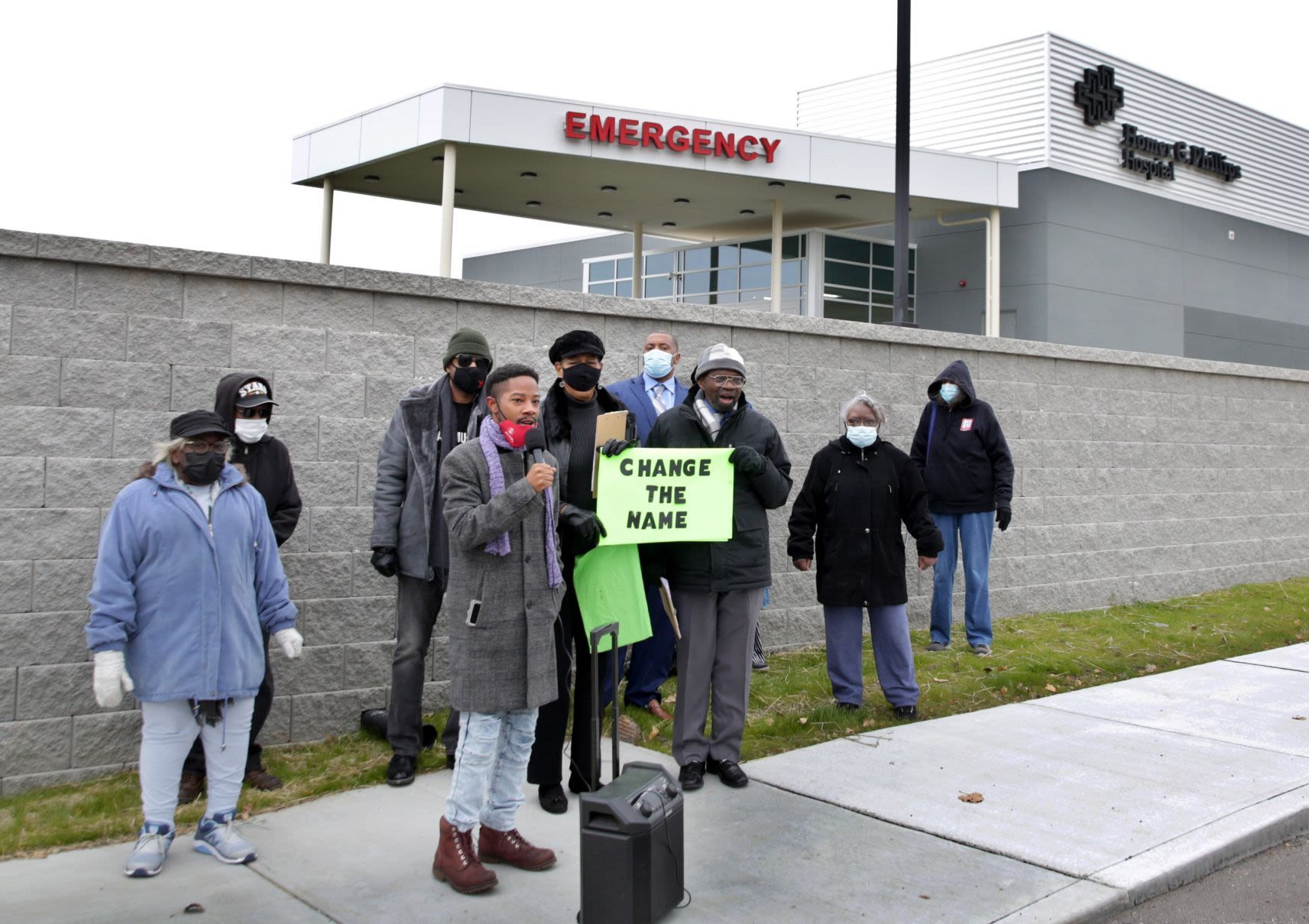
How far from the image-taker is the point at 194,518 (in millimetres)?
4684

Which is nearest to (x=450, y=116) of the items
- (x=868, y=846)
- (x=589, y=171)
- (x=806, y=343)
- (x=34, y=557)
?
(x=589, y=171)

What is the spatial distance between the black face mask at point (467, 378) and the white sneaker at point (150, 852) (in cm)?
244

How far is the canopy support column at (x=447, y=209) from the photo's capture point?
21938mm

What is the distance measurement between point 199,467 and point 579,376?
A: 1702mm

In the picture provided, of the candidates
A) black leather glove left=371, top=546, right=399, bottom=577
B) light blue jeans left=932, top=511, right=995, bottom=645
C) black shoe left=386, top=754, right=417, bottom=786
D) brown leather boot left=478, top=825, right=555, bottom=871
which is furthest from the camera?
light blue jeans left=932, top=511, right=995, bottom=645

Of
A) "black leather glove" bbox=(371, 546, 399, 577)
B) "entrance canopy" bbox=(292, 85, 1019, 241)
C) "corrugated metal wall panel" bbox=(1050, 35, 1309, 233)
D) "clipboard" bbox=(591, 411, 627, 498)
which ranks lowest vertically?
"black leather glove" bbox=(371, 546, 399, 577)

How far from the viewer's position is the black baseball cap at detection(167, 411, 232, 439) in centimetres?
470

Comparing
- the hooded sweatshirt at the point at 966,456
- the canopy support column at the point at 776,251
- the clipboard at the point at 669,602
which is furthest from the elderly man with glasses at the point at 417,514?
the canopy support column at the point at 776,251

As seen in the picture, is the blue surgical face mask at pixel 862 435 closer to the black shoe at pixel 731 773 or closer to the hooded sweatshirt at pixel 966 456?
the hooded sweatshirt at pixel 966 456

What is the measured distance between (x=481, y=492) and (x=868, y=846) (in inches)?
88.7

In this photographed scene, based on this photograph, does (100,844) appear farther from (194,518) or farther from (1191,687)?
(1191,687)

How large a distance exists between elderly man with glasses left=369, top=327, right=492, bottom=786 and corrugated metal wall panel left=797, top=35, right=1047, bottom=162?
81.4ft

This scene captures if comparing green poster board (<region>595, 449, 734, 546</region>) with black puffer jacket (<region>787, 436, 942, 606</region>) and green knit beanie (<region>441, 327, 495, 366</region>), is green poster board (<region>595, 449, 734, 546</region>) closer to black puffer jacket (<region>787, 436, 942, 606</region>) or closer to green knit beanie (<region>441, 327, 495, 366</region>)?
green knit beanie (<region>441, 327, 495, 366</region>)

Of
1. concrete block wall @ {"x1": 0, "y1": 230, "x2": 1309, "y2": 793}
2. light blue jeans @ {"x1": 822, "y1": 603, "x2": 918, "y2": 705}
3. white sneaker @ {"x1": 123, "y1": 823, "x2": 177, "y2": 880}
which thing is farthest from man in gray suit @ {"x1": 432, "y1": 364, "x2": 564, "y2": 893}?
light blue jeans @ {"x1": 822, "y1": 603, "x2": 918, "y2": 705}
